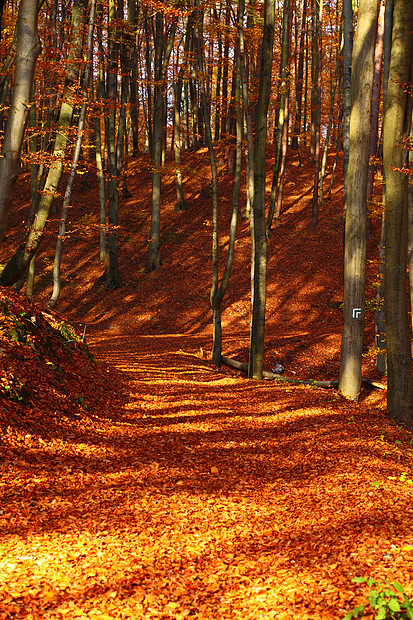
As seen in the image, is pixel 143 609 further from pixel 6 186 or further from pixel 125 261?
pixel 125 261

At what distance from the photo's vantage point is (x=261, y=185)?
9.87 m

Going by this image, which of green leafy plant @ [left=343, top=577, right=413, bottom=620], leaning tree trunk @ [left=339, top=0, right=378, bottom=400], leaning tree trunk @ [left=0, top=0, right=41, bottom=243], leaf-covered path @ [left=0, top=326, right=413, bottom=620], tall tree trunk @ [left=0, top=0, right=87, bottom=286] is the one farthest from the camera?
tall tree trunk @ [left=0, top=0, right=87, bottom=286]

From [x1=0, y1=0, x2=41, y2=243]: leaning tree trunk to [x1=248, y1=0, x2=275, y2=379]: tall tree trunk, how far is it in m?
4.92

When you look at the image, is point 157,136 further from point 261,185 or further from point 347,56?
point 261,185

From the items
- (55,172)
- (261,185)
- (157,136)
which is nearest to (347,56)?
(261,185)

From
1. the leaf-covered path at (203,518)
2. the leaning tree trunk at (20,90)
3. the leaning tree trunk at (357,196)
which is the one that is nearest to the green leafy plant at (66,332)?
the leaf-covered path at (203,518)

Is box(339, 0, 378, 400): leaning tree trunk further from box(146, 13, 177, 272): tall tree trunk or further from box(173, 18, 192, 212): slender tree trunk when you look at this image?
box(173, 18, 192, 212): slender tree trunk

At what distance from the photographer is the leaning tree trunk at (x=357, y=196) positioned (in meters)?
7.65

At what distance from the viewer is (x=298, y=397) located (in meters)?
8.59

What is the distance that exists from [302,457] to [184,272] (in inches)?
648

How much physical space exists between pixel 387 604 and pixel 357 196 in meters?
6.54

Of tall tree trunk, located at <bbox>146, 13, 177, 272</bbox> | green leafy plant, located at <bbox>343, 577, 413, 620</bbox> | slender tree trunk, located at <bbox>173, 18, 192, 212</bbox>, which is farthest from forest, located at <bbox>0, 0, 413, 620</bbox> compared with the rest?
slender tree trunk, located at <bbox>173, 18, 192, 212</bbox>

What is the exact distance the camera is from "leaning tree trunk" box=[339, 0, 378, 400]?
7652mm

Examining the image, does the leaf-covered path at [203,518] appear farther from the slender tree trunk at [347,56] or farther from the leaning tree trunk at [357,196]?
the slender tree trunk at [347,56]
